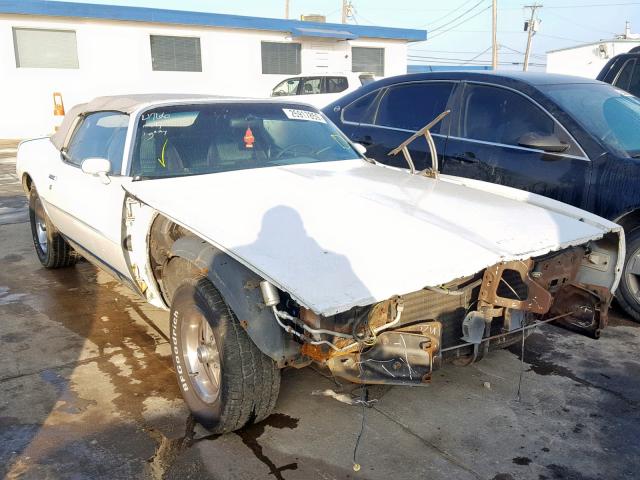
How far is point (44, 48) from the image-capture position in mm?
18906

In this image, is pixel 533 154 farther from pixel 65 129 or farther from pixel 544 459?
pixel 65 129

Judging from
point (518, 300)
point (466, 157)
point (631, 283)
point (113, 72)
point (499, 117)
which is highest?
point (113, 72)

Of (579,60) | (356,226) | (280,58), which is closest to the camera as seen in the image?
(356,226)

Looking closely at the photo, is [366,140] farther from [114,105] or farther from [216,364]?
[216,364]

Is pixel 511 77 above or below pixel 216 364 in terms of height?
above

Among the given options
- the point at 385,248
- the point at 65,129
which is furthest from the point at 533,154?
the point at 65,129

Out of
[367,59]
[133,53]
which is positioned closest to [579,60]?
[367,59]

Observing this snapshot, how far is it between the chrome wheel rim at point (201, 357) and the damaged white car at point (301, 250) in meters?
0.01

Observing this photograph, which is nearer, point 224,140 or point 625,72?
point 224,140

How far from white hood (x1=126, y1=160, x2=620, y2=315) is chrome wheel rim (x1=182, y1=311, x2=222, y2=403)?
1.88 ft

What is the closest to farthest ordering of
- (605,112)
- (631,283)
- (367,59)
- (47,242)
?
(631,283)
(605,112)
(47,242)
(367,59)

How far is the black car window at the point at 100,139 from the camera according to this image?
4.14 m

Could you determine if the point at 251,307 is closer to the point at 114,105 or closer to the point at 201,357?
the point at 201,357

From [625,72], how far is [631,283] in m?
3.68
